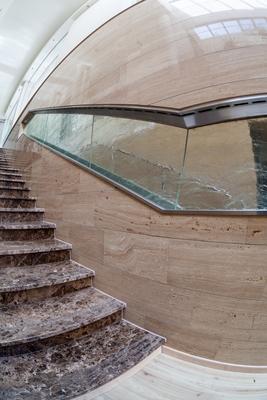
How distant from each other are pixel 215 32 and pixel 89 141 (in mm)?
1054

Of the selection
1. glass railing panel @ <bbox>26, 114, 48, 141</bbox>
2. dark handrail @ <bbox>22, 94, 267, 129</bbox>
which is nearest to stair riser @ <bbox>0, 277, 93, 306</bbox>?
dark handrail @ <bbox>22, 94, 267, 129</bbox>

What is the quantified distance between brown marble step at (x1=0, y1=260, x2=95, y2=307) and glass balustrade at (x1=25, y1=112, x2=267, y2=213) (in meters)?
0.63

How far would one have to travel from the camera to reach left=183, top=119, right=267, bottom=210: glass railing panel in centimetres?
112

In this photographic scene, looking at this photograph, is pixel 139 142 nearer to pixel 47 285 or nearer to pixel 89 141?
pixel 89 141

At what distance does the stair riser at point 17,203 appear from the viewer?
2.28 m

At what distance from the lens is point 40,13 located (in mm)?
4691

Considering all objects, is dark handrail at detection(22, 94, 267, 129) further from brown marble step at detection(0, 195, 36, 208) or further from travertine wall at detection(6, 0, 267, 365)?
brown marble step at detection(0, 195, 36, 208)

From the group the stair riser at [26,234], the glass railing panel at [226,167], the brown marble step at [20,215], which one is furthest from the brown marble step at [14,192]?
the glass railing panel at [226,167]

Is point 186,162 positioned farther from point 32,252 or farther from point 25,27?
point 25,27

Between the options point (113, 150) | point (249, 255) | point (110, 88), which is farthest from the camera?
point (110, 88)

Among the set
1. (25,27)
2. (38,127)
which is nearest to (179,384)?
(38,127)

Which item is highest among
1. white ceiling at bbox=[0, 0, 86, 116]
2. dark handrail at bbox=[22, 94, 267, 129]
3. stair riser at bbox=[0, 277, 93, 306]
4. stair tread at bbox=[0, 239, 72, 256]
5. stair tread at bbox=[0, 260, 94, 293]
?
white ceiling at bbox=[0, 0, 86, 116]

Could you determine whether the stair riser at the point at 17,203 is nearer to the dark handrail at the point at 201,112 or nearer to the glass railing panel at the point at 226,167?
the dark handrail at the point at 201,112

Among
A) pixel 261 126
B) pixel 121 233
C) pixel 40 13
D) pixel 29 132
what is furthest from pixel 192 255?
pixel 40 13
